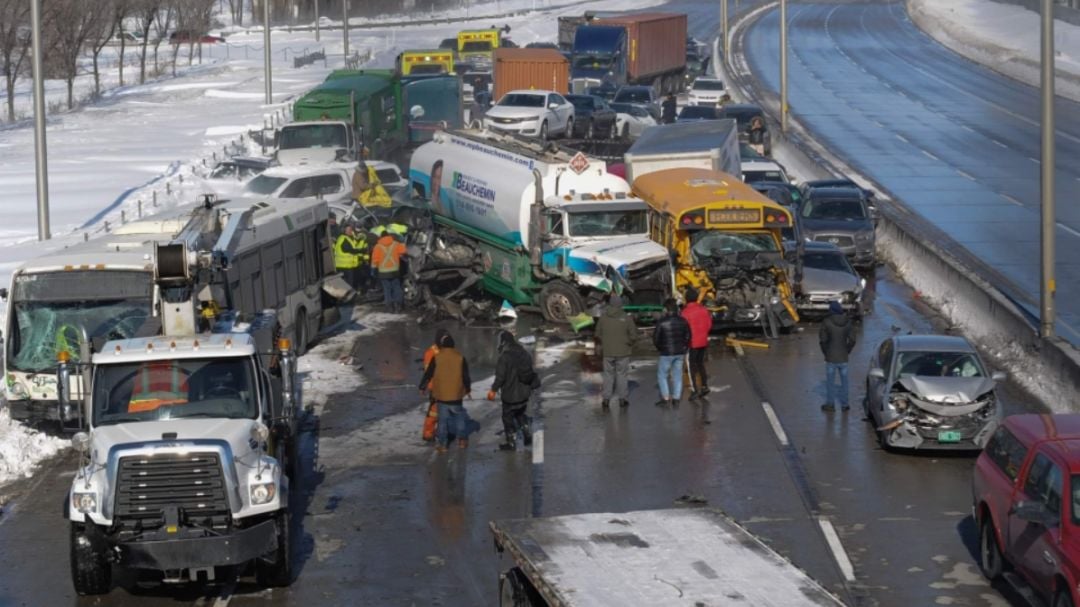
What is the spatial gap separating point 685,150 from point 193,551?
908 inches

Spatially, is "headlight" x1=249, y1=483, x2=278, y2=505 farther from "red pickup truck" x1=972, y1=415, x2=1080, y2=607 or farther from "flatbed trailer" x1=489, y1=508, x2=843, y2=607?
"red pickup truck" x1=972, y1=415, x2=1080, y2=607

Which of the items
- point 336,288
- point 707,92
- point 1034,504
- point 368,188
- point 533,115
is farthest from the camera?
point 707,92

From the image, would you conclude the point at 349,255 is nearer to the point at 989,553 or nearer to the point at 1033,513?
the point at 989,553

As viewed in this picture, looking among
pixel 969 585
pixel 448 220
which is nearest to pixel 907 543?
pixel 969 585

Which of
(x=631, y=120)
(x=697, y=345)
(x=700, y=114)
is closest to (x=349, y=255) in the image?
(x=697, y=345)

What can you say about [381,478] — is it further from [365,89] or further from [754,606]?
[365,89]

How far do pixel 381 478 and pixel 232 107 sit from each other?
5429cm

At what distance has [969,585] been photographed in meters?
15.5

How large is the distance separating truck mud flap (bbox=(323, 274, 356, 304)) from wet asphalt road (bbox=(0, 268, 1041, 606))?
11.0 feet

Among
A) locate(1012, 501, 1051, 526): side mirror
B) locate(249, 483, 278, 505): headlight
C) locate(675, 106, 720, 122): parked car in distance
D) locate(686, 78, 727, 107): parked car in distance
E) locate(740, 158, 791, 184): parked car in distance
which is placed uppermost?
locate(686, 78, 727, 107): parked car in distance

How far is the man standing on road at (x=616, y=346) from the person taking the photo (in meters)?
23.0

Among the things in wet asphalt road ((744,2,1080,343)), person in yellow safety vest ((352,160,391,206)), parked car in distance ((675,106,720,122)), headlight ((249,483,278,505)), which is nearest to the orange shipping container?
parked car in distance ((675,106,720,122))

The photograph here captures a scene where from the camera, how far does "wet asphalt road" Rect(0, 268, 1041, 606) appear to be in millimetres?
15734

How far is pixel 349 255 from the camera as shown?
33188 millimetres
